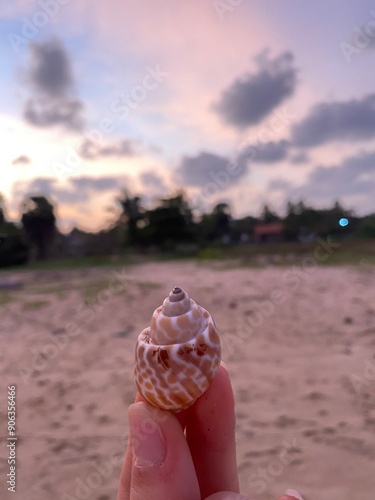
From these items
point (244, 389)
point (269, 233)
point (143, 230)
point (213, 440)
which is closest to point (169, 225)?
point (143, 230)

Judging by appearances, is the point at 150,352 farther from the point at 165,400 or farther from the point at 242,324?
the point at 242,324

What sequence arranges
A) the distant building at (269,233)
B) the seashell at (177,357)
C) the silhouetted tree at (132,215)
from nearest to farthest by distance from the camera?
the seashell at (177,357), the distant building at (269,233), the silhouetted tree at (132,215)

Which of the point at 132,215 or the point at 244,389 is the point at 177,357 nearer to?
the point at 244,389

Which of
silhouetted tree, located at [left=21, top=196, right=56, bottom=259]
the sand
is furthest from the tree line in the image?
the sand

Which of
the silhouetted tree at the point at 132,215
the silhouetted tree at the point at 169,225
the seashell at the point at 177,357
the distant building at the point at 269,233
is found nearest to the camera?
→ the seashell at the point at 177,357

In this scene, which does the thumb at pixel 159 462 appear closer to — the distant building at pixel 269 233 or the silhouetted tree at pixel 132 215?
the distant building at pixel 269 233

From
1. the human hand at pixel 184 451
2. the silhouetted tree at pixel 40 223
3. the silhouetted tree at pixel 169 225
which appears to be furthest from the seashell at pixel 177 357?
the silhouetted tree at pixel 169 225
